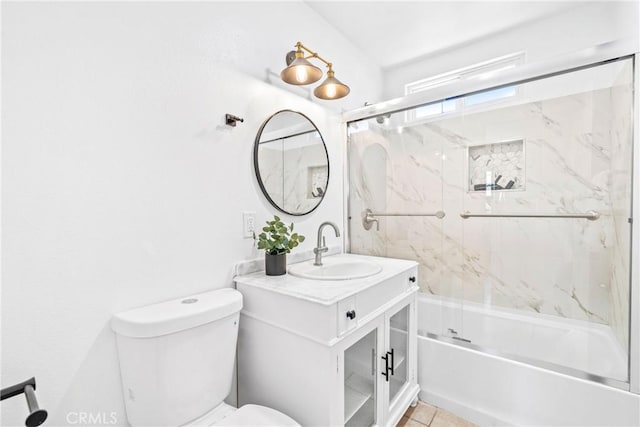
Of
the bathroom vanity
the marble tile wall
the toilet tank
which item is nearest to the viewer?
the toilet tank

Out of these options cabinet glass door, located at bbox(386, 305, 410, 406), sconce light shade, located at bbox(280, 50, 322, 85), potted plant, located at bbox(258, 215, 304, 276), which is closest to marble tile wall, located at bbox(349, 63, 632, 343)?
cabinet glass door, located at bbox(386, 305, 410, 406)

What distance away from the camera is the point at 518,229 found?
193 cm

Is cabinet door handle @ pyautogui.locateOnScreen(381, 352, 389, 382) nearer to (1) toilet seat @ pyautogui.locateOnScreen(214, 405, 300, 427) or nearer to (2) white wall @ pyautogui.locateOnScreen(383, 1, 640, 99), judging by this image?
(1) toilet seat @ pyautogui.locateOnScreen(214, 405, 300, 427)

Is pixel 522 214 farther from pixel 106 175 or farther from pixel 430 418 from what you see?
pixel 106 175

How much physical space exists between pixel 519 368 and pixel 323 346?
4.00 feet

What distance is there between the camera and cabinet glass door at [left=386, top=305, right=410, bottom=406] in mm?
1490

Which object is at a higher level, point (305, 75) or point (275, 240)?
point (305, 75)

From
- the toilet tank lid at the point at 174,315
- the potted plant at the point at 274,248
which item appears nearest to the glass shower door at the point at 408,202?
the potted plant at the point at 274,248

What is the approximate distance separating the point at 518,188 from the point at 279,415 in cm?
186

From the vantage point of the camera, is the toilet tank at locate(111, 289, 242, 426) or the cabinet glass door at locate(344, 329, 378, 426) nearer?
the toilet tank at locate(111, 289, 242, 426)

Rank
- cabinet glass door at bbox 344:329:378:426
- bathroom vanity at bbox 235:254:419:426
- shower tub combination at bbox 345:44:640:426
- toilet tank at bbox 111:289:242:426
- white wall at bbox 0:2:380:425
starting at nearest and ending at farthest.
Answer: white wall at bbox 0:2:380:425 < toilet tank at bbox 111:289:242:426 < bathroom vanity at bbox 235:254:419:426 < cabinet glass door at bbox 344:329:378:426 < shower tub combination at bbox 345:44:640:426

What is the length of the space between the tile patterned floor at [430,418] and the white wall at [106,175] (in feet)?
4.34

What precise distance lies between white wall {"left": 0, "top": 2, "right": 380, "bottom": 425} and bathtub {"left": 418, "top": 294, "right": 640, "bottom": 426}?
1411 mm

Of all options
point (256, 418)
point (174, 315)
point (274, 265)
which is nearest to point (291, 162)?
point (274, 265)
